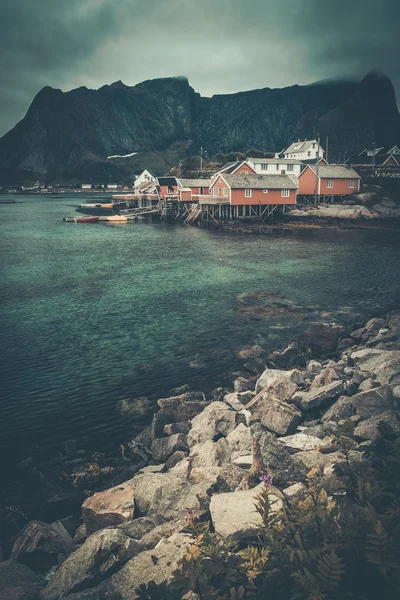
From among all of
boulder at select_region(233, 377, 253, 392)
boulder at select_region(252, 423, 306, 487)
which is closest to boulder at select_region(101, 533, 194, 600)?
boulder at select_region(252, 423, 306, 487)

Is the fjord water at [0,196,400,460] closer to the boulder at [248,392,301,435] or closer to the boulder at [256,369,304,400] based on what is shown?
the boulder at [256,369,304,400]

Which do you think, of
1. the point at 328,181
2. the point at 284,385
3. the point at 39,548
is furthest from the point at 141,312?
the point at 328,181

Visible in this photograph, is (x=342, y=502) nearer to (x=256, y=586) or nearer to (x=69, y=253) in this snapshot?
(x=256, y=586)

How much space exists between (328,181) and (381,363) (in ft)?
232

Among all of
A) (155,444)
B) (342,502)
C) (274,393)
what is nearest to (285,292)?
(274,393)

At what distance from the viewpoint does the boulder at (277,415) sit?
9992mm

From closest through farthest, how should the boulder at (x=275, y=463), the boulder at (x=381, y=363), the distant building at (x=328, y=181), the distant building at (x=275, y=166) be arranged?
the boulder at (x=275, y=463), the boulder at (x=381, y=363), the distant building at (x=328, y=181), the distant building at (x=275, y=166)

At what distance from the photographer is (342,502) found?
5.45m

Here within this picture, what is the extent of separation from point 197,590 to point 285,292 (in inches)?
987

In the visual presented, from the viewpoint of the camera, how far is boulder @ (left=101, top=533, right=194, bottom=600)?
558 centimetres

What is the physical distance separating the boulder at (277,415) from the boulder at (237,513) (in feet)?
10.7

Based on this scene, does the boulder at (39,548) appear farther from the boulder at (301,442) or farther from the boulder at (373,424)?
the boulder at (373,424)

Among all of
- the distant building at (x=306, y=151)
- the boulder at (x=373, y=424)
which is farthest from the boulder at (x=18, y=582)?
the distant building at (x=306, y=151)

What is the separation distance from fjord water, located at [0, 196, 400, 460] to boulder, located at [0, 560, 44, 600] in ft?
16.1
